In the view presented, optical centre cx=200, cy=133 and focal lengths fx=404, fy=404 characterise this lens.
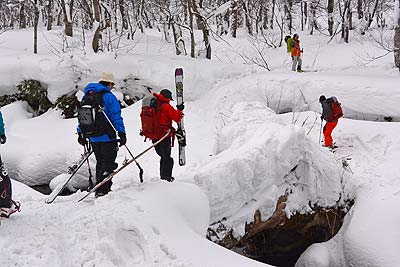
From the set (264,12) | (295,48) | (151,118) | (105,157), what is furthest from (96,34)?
(264,12)

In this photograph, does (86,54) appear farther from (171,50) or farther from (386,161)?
(386,161)

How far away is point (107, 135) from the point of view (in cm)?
520

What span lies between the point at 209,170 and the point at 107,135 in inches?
59.5

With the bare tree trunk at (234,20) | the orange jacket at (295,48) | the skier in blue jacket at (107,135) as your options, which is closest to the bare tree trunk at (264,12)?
the bare tree trunk at (234,20)

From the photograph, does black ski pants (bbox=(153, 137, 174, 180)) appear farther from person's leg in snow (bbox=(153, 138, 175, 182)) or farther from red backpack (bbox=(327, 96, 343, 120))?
red backpack (bbox=(327, 96, 343, 120))

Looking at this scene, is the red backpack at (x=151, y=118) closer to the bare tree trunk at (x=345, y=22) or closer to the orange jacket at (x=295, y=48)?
the orange jacket at (x=295, y=48)

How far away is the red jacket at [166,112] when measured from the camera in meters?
5.59

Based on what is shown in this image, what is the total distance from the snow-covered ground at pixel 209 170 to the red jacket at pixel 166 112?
2.72ft

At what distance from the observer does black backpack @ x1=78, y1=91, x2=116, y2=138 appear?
5.02 m

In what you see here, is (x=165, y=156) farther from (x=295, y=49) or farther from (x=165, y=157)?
(x=295, y=49)

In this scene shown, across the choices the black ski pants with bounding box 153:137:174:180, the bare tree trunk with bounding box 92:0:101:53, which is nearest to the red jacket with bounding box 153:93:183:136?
the black ski pants with bounding box 153:137:174:180

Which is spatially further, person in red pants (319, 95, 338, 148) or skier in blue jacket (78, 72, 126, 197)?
person in red pants (319, 95, 338, 148)

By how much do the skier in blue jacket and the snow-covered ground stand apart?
395 millimetres

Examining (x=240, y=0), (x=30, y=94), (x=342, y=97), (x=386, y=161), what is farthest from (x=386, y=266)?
(x=240, y=0)
